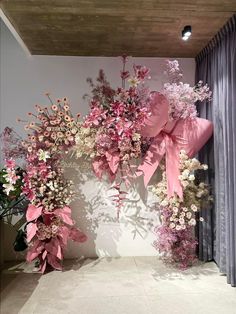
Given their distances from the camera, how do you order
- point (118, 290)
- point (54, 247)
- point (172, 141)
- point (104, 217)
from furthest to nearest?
point (104, 217)
point (172, 141)
point (54, 247)
point (118, 290)

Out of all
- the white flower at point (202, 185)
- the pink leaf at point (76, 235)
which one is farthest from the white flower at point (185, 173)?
the pink leaf at point (76, 235)

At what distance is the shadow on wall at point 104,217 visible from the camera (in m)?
3.69

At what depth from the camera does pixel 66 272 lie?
324 cm

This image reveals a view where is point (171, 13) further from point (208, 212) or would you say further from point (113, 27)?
point (208, 212)

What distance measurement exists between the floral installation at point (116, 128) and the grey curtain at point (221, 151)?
2.33 feet

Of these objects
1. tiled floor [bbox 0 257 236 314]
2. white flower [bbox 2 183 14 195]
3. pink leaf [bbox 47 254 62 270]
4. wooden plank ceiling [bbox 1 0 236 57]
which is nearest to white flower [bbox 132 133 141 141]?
wooden plank ceiling [bbox 1 0 236 57]

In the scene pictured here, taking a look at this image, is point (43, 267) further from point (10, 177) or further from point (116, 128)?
point (116, 128)

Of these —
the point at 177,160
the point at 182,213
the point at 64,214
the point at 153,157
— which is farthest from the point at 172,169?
the point at 64,214

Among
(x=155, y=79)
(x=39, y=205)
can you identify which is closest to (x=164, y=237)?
(x=39, y=205)

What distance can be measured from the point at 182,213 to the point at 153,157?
2.11ft

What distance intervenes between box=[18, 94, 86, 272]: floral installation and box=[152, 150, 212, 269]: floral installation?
0.96 m

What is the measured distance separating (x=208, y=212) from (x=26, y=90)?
2.46 m

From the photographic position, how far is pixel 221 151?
10.1 ft

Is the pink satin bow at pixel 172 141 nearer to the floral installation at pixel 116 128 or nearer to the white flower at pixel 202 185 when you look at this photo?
the floral installation at pixel 116 128
